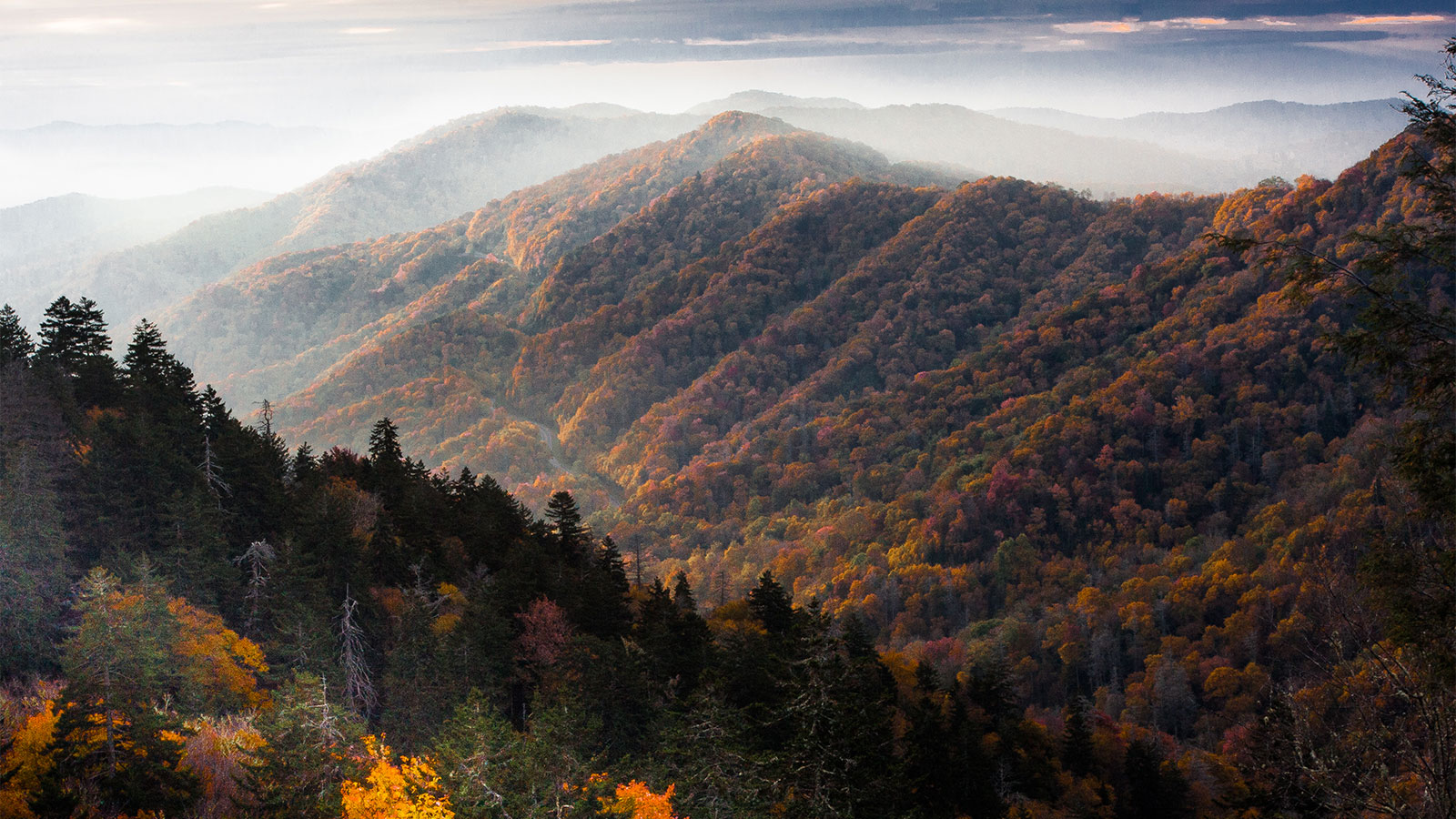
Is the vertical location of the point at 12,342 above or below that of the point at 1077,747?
above

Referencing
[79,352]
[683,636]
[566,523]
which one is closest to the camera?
[683,636]

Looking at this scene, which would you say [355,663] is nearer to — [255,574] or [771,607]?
[255,574]

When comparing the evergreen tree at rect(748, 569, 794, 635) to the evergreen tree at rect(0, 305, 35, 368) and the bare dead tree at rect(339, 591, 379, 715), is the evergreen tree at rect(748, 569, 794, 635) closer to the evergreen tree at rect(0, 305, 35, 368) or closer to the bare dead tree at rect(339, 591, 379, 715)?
the bare dead tree at rect(339, 591, 379, 715)

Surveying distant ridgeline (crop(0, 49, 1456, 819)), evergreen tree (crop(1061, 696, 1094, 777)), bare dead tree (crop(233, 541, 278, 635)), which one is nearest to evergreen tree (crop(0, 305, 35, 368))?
distant ridgeline (crop(0, 49, 1456, 819))

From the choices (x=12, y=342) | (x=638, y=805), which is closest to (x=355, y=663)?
(x=638, y=805)

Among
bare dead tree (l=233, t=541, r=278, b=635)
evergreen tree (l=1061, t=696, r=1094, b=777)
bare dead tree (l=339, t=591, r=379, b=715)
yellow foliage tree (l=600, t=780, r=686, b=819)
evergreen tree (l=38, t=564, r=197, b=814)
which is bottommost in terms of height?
evergreen tree (l=1061, t=696, r=1094, b=777)

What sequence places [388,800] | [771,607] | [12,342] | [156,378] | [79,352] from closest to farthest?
[388,800]
[12,342]
[79,352]
[156,378]
[771,607]

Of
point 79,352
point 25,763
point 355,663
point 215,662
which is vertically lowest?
point 355,663

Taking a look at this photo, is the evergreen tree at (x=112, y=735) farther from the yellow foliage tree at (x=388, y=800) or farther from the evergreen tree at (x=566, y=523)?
the evergreen tree at (x=566, y=523)

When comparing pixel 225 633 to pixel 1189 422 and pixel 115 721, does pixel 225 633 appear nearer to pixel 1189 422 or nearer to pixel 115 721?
pixel 115 721

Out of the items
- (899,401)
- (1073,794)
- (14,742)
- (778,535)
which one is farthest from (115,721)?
(899,401)

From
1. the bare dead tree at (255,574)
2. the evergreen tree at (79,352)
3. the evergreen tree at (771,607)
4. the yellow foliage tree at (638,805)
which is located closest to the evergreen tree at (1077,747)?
the evergreen tree at (771,607)
